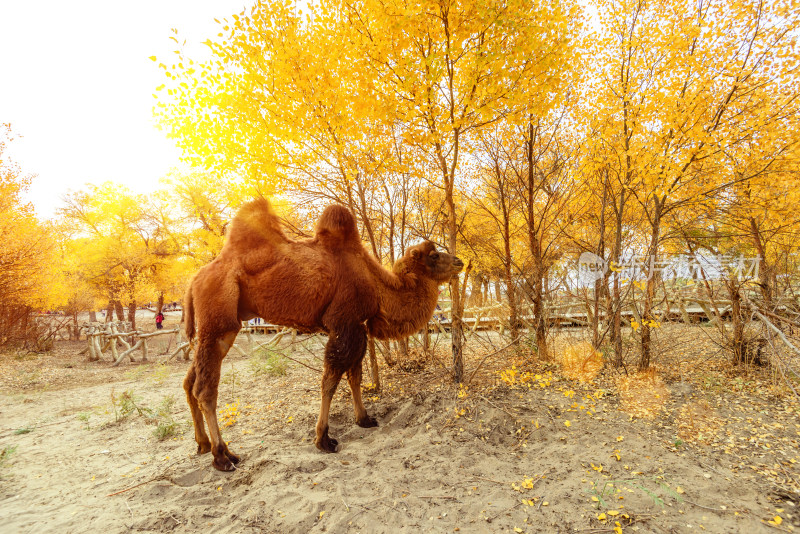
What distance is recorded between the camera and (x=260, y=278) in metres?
3.97

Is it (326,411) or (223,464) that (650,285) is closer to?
(326,411)

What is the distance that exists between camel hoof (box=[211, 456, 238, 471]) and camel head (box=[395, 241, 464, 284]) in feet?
9.61

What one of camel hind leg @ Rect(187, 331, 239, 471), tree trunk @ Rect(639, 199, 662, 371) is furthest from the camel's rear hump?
tree trunk @ Rect(639, 199, 662, 371)

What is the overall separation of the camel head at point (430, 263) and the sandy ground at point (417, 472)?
160cm

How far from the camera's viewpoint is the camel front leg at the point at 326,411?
407 cm

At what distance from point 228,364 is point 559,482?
1117cm

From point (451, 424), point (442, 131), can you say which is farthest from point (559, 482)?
point (442, 131)

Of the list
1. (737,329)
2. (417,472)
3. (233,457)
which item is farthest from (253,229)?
(737,329)

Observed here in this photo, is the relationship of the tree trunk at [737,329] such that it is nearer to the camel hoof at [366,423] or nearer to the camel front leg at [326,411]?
the camel hoof at [366,423]

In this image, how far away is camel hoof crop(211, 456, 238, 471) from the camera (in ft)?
12.3

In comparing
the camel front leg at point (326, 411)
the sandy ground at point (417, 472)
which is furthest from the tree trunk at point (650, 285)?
the camel front leg at point (326, 411)

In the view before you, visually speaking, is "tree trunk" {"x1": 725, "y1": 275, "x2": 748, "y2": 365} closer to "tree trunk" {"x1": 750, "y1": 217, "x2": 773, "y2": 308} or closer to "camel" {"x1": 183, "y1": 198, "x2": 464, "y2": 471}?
"tree trunk" {"x1": 750, "y1": 217, "x2": 773, "y2": 308}

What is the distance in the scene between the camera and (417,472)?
3.45m

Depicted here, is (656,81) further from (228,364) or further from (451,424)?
(228,364)
